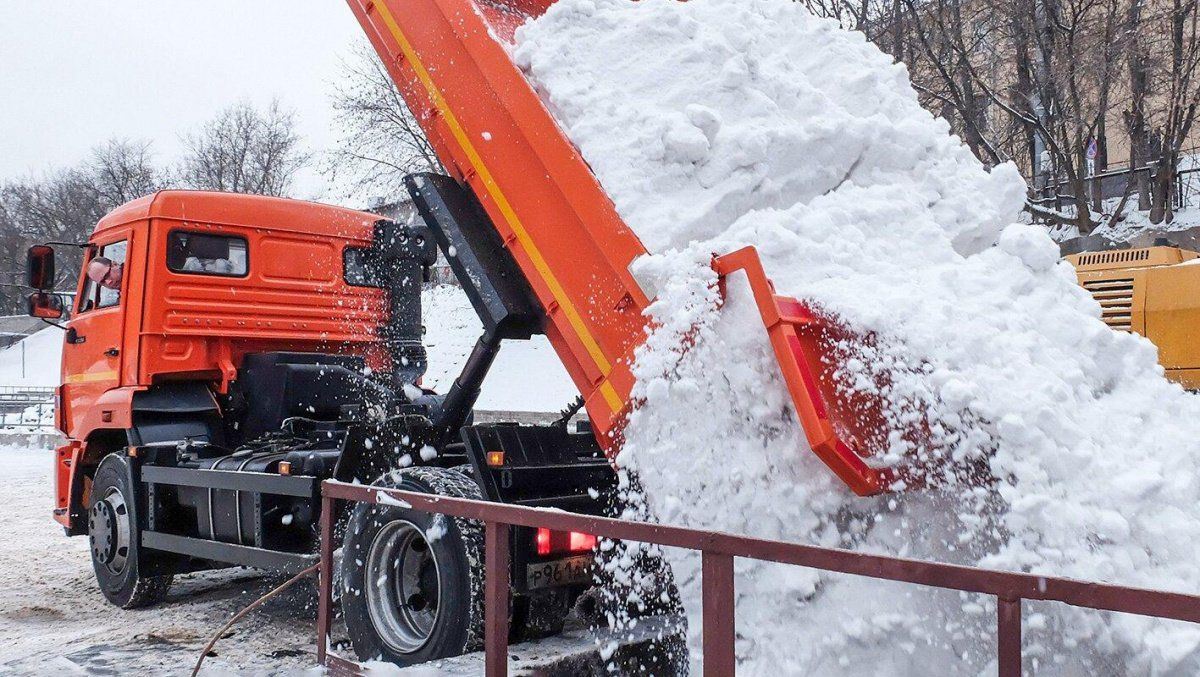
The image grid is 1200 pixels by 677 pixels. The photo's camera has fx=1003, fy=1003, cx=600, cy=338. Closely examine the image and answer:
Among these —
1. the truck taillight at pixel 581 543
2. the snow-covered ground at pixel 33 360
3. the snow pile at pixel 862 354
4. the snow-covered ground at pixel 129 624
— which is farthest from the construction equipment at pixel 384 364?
the snow-covered ground at pixel 33 360

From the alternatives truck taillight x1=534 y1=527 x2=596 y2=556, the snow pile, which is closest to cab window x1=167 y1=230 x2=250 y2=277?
the snow pile

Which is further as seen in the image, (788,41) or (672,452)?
(788,41)

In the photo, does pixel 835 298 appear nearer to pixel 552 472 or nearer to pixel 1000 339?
pixel 1000 339

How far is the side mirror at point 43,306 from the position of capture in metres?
7.01

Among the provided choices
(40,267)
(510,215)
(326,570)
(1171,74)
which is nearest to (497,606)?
(326,570)

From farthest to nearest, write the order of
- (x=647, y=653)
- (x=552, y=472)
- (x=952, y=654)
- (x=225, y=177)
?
(x=225, y=177) → (x=552, y=472) → (x=647, y=653) → (x=952, y=654)

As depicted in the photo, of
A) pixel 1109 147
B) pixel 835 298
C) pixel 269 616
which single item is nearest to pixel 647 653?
pixel 835 298

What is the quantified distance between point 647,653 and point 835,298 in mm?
1409

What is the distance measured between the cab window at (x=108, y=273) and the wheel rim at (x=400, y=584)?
3445mm

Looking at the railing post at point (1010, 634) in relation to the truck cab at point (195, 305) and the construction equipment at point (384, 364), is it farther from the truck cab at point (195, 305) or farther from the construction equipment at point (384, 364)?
the truck cab at point (195, 305)

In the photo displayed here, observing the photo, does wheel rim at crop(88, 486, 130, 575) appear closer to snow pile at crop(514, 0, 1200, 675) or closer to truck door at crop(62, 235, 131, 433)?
truck door at crop(62, 235, 131, 433)

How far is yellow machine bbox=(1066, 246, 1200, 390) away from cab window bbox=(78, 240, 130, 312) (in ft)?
22.1

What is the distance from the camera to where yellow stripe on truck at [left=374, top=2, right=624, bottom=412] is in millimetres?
3557

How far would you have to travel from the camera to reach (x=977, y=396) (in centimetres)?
285
